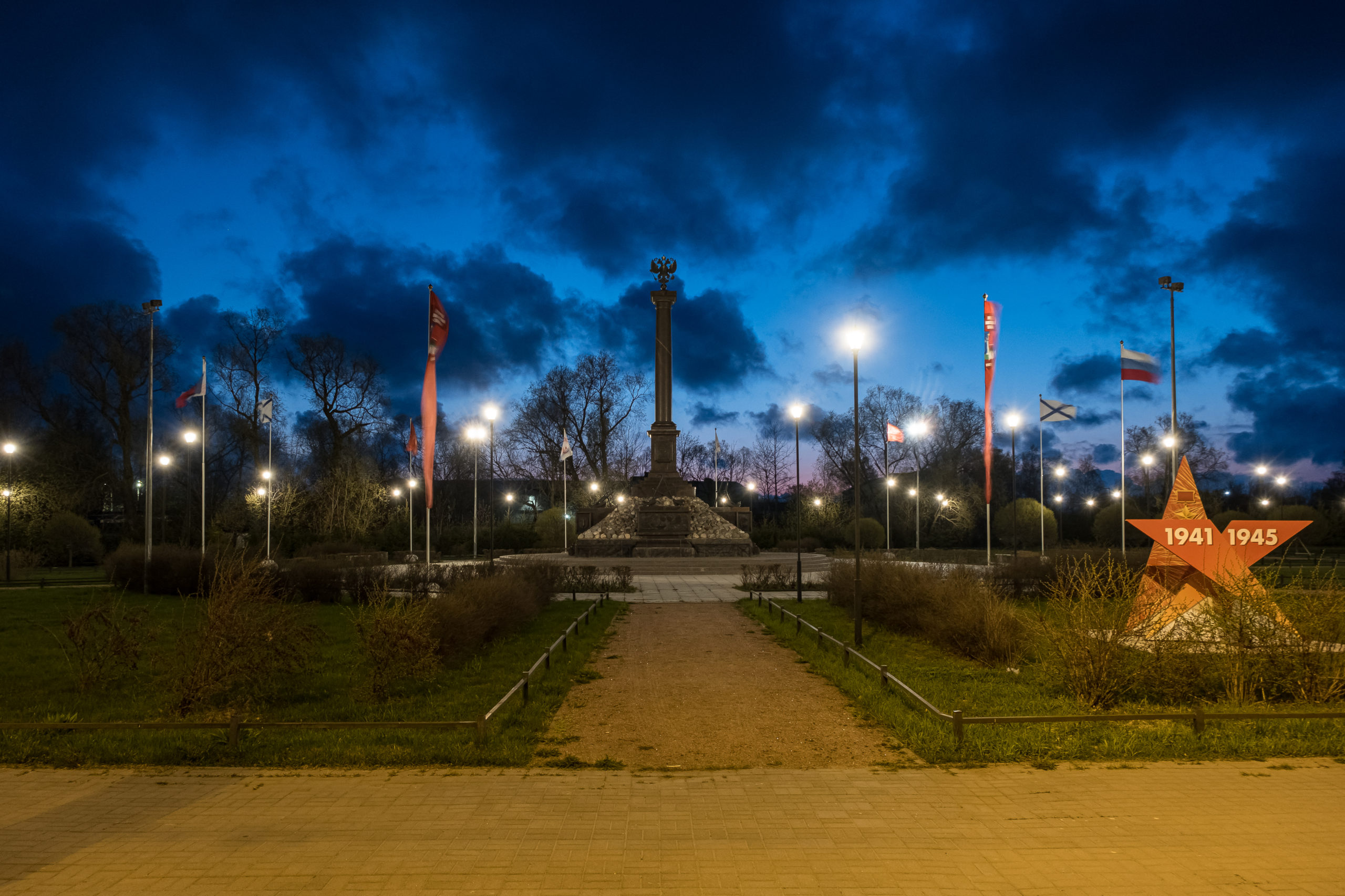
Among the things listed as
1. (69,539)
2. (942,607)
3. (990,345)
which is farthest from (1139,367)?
(69,539)

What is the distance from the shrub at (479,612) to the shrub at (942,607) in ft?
24.0

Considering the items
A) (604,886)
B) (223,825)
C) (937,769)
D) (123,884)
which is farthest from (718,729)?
(123,884)

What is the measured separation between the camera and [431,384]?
67.0 feet

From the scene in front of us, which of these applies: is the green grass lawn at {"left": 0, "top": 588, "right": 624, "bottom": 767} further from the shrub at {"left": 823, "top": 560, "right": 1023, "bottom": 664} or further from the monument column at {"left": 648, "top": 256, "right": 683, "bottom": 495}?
the monument column at {"left": 648, "top": 256, "right": 683, "bottom": 495}

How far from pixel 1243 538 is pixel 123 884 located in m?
12.5

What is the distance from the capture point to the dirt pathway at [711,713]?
7.70m

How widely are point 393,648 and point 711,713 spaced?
411cm

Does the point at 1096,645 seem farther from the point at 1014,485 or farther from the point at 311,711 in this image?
the point at 1014,485

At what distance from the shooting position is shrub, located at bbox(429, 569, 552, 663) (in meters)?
12.1

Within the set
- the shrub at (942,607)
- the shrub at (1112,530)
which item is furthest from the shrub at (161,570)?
the shrub at (1112,530)

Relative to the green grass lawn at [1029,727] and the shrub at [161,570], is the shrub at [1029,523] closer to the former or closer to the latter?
the green grass lawn at [1029,727]

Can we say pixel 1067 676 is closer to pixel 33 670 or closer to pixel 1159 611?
pixel 1159 611

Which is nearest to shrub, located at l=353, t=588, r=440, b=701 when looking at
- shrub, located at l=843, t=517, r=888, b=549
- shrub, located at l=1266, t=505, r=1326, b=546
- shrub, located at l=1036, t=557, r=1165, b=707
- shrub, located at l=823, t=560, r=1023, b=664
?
shrub, located at l=1036, t=557, r=1165, b=707

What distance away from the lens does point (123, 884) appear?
189 inches
